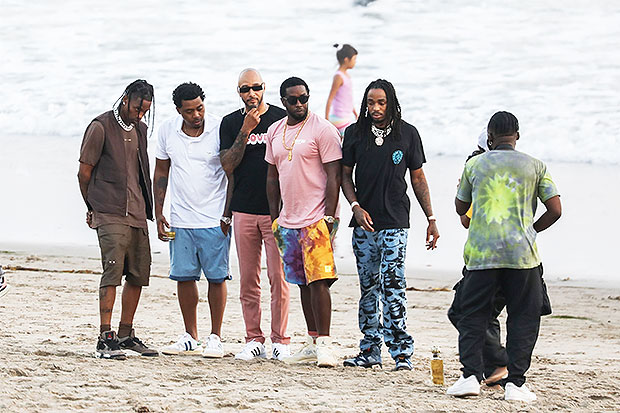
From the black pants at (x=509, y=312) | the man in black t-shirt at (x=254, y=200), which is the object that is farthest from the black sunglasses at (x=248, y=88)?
the black pants at (x=509, y=312)

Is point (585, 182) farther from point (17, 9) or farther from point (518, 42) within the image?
point (17, 9)

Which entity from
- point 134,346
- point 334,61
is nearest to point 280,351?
point 134,346

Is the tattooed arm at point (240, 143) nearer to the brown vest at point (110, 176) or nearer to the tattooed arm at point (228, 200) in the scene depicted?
the tattooed arm at point (228, 200)

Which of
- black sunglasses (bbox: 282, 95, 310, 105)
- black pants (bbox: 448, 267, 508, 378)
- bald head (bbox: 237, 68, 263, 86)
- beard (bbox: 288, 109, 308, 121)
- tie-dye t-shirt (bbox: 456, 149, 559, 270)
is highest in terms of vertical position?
bald head (bbox: 237, 68, 263, 86)

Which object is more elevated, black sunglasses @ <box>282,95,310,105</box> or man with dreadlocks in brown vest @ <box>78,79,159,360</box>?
black sunglasses @ <box>282,95,310,105</box>

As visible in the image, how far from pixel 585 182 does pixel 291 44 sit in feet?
35.4

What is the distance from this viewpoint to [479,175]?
16.3 ft

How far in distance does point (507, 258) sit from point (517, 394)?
0.72 m

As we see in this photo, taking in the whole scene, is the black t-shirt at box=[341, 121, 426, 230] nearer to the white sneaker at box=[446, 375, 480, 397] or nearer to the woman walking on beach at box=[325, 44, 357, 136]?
the white sneaker at box=[446, 375, 480, 397]

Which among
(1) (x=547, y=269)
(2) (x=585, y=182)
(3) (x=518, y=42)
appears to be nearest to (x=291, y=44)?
(3) (x=518, y=42)

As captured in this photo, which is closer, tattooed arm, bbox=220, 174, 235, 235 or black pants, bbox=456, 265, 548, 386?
black pants, bbox=456, 265, 548, 386

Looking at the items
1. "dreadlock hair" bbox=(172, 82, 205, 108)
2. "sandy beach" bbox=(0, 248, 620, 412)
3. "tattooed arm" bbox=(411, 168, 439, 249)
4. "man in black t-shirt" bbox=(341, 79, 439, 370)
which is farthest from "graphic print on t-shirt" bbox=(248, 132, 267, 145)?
"sandy beach" bbox=(0, 248, 620, 412)

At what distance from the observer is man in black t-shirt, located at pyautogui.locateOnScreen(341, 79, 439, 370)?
19.0 feet

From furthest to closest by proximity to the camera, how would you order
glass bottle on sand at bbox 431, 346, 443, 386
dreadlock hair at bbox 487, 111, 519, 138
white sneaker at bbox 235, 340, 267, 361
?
white sneaker at bbox 235, 340, 267, 361
glass bottle on sand at bbox 431, 346, 443, 386
dreadlock hair at bbox 487, 111, 519, 138
